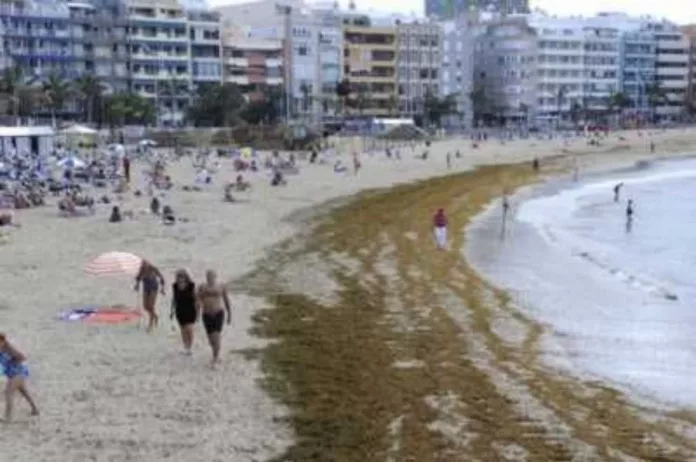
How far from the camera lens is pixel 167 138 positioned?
316 ft

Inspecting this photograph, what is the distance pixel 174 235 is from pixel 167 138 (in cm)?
6246

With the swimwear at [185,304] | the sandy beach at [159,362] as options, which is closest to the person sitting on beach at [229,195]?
the sandy beach at [159,362]

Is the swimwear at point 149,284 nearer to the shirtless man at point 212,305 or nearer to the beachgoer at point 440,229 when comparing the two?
the shirtless man at point 212,305

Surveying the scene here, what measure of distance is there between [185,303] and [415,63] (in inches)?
4694

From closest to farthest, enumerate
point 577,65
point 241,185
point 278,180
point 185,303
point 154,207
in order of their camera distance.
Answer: point 185,303 → point 154,207 → point 241,185 → point 278,180 → point 577,65

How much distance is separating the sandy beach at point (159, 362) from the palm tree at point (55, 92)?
59.5 m

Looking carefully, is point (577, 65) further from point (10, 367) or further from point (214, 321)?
point (10, 367)

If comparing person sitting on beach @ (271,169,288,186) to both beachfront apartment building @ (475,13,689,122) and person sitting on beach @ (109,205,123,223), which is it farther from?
beachfront apartment building @ (475,13,689,122)

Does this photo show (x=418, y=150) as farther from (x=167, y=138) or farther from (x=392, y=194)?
(x=392, y=194)

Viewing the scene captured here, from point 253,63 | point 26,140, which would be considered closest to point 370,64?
point 253,63

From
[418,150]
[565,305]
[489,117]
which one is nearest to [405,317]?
[565,305]

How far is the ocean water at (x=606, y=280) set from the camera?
64.9ft

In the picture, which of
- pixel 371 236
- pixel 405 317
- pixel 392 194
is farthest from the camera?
pixel 392 194

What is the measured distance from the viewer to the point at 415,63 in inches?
5290
